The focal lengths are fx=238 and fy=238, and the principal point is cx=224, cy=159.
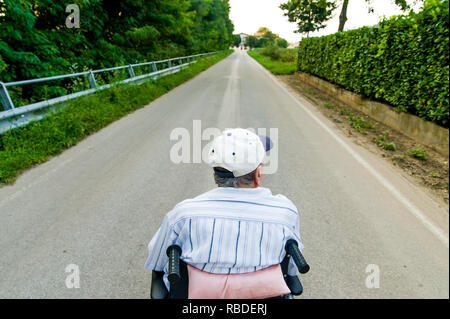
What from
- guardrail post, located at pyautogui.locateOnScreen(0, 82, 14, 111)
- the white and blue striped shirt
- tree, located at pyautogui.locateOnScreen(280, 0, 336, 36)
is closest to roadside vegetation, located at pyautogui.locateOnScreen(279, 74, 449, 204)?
the white and blue striped shirt

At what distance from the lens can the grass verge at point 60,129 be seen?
412cm

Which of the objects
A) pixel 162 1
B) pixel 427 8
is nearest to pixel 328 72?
pixel 427 8

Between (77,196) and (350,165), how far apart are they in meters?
4.81

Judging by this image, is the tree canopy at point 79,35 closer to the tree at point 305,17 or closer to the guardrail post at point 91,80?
the guardrail post at point 91,80

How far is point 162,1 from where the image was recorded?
12.9 metres

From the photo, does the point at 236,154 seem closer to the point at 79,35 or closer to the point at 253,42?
the point at 79,35

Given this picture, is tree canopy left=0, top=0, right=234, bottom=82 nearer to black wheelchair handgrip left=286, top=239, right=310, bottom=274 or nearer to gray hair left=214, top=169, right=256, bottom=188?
gray hair left=214, top=169, right=256, bottom=188

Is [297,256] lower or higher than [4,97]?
lower

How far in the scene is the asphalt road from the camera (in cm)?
226

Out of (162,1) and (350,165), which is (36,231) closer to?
(350,165)

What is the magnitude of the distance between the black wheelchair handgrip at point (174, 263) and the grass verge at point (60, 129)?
3.99 m

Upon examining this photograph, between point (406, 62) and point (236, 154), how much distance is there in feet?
23.1

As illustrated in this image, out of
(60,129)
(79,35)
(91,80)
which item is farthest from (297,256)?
(79,35)

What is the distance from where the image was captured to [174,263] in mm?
1097
